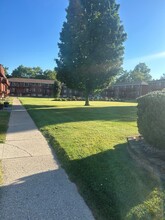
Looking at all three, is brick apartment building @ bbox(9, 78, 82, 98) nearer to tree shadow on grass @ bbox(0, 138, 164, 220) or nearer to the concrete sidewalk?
the concrete sidewalk

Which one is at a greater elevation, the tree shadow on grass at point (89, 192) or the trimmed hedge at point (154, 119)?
the trimmed hedge at point (154, 119)

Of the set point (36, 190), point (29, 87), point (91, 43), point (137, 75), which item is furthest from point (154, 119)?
point (137, 75)

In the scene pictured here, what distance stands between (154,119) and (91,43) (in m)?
30.4

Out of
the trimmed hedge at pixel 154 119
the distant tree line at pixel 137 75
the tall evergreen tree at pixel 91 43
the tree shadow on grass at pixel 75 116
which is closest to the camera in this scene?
the trimmed hedge at pixel 154 119

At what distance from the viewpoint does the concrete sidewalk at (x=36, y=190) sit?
4.30m

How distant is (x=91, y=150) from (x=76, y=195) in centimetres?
341

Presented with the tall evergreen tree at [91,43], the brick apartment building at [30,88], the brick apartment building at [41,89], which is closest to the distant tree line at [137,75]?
the brick apartment building at [41,89]

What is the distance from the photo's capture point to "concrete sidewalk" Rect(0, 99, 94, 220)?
4305 millimetres

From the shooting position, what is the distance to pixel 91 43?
35.8 m

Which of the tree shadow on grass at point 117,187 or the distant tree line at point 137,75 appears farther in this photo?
the distant tree line at point 137,75

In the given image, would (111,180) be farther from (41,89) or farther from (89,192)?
(41,89)

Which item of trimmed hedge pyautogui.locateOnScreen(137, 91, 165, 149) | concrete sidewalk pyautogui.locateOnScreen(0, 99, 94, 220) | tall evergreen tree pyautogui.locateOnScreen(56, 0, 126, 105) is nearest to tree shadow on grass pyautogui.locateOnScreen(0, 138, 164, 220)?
concrete sidewalk pyautogui.locateOnScreen(0, 99, 94, 220)

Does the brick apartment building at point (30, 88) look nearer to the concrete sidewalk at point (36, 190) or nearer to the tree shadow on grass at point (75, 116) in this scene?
the tree shadow on grass at point (75, 116)

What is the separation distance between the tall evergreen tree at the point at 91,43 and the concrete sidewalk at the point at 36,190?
28566 millimetres
